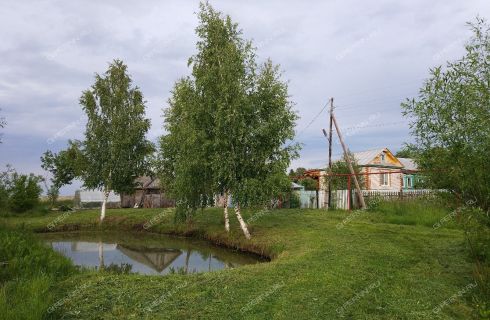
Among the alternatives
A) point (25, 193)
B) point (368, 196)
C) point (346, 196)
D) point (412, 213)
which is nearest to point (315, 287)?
point (412, 213)

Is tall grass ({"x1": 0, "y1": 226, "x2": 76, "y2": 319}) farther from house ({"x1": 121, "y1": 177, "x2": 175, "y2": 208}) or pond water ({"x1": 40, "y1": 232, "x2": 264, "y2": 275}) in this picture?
house ({"x1": 121, "y1": 177, "x2": 175, "y2": 208})

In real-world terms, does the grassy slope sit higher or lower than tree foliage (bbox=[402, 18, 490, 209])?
lower

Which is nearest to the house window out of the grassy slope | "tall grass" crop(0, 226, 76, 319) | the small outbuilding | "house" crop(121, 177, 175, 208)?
"house" crop(121, 177, 175, 208)

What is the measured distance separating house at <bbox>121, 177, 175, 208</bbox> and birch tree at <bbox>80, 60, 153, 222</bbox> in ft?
23.2

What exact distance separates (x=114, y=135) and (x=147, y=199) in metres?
15.7

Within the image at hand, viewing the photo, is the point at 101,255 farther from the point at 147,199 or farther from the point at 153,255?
the point at 147,199

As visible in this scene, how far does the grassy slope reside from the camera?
7.84 metres

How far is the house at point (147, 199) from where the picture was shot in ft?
147

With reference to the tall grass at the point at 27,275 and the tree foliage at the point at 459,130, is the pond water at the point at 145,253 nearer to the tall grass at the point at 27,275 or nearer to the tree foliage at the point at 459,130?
the tall grass at the point at 27,275

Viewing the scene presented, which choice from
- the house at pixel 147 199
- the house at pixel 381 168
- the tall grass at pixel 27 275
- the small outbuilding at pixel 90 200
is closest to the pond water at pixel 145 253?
the tall grass at pixel 27 275

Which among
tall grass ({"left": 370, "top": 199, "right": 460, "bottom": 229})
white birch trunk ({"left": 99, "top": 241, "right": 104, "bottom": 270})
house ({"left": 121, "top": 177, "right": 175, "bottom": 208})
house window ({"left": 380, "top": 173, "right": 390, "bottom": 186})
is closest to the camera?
A: white birch trunk ({"left": 99, "top": 241, "right": 104, "bottom": 270})

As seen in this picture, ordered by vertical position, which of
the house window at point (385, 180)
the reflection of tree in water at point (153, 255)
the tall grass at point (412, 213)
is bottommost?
the reflection of tree in water at point (153, 255)

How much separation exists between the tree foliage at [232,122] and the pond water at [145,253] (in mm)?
3171

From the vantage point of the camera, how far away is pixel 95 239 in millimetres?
25484
